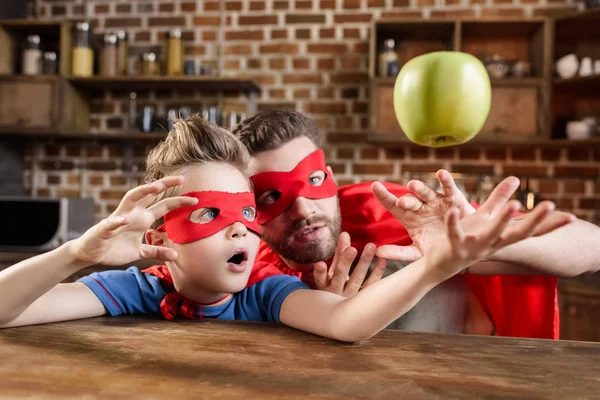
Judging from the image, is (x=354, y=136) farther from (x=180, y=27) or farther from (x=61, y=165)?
(x=61, y=165)

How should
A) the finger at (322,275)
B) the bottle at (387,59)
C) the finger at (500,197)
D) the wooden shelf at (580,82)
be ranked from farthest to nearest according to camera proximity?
the bottle at (387,59) < the wooden shelf at (580,82) < the finger at (322,275) < the finger at (500,197)

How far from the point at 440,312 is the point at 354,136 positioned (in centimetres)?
195

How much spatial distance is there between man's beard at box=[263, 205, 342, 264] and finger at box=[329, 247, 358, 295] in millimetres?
283

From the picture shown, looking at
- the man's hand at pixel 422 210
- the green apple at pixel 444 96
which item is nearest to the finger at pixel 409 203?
the man's hand at pixel 422 210

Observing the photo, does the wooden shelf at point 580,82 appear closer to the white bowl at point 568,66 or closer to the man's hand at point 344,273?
the white bowl at point 568,66

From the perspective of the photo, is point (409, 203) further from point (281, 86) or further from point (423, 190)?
point (281, 86)

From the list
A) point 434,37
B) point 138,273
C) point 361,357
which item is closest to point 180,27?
point 434,37

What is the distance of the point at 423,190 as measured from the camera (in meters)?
0.75

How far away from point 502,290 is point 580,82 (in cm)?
193

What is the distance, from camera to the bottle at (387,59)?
9.00ft

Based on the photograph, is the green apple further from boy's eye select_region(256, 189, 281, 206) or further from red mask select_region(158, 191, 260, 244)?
boy's eye select_region(256, 189, 281, 206)

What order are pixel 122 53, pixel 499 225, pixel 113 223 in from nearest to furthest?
pixel 499 225 → pixel 113 223 → pixel 122 53

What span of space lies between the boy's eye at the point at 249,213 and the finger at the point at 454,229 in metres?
0.42

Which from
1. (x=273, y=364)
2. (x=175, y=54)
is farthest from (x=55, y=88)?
(x=273, y=364)
